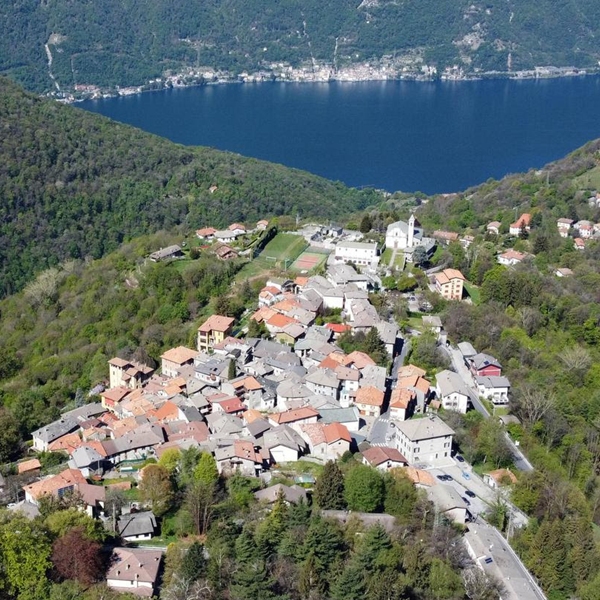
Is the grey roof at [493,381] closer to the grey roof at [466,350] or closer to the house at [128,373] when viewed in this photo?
the grey roof at [466,350]

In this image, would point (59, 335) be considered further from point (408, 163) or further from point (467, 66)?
point (467, 66)

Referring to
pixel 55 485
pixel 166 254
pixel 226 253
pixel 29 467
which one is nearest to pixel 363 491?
pixel 55 485

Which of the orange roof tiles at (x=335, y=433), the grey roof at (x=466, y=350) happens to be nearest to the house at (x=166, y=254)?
the grey roof at (x=466, y=350)

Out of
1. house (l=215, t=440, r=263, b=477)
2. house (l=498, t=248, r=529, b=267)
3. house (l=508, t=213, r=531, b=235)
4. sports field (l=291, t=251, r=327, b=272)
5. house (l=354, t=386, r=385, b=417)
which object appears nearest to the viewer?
house (l=215, t=440, r=263, b=477)

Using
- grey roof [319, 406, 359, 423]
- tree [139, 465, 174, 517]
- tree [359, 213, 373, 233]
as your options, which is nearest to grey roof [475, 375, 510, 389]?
grey roof [319, 406, 359, 423]

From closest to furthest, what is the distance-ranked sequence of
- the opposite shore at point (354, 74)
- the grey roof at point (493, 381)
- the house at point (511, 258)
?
the grey roof at point (493, 381), the house at point (511, 258), the opposite shore at point (354, 74)

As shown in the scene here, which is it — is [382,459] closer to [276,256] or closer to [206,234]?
[276,256]

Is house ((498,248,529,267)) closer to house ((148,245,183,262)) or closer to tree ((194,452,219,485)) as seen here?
house ((148,245,183,262))
